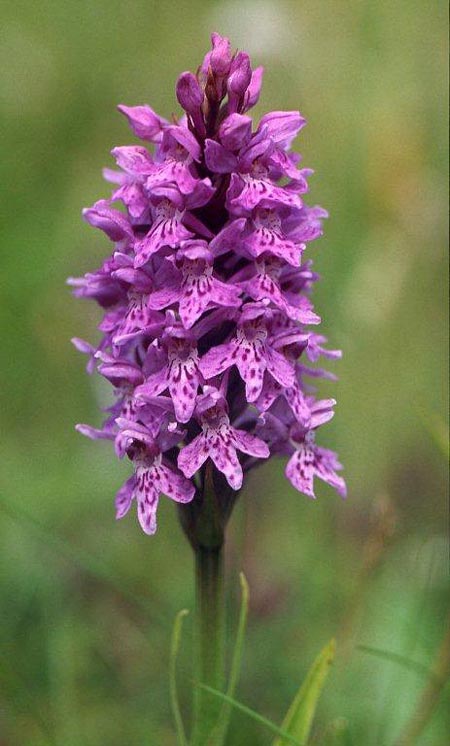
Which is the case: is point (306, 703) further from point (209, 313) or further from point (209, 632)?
point (209, 313)

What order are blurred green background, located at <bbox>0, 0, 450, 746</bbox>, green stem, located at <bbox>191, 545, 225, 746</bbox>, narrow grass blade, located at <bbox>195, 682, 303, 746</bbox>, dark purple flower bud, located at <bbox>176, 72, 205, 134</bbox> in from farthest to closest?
blurred green background, located at <bbox>0, 0, 450, 746</bbox>
green stem, located at <bbox>191, 545, 225, 746</bbox>
dark purple flower bud, located at <bbox>176, 72, 205, 134</bbox>
narrow grass blade, located at <bbox>195, 682, 303, 746</bbox>

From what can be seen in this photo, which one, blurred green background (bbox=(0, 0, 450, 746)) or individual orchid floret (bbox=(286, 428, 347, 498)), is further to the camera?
blurred green background (bbox=(0, 0, 450, 746))

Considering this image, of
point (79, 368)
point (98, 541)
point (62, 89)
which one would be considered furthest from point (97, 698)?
point (62, 89)

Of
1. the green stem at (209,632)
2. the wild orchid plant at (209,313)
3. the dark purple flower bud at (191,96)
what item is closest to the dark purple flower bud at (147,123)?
the wild orchid plant at (209,313)


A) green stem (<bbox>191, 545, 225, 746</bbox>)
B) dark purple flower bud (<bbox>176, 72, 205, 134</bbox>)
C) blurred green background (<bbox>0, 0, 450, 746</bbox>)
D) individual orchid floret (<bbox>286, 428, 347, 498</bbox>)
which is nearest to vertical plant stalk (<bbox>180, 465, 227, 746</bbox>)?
green stem (<bbox>191, 545, 225, 746</bbox>)

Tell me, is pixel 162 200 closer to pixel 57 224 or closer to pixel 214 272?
pixel 214 272

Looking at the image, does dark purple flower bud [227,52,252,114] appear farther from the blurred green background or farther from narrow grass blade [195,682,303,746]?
narrow grass blade [195,682,303,746]

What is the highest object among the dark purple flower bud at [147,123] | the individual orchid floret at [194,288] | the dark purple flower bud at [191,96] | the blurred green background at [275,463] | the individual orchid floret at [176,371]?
the dark purple flower bud at [191,96]

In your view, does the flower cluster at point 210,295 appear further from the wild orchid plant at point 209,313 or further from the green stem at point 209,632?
the green stem at point 209,632
